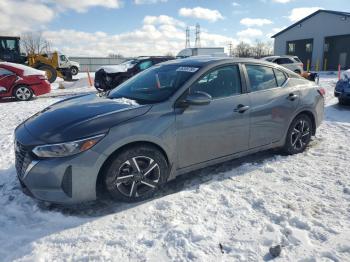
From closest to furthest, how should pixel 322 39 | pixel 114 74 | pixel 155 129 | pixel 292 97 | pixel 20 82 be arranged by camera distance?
pixel 155 129 → pixel 292 97 → pixel 20 82 → pixel 114 74 → pixel 322 39

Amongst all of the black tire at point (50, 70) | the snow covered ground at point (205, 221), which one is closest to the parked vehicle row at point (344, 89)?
the snow covered ground at point (205, 221)

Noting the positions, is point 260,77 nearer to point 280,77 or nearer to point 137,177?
point 280,77

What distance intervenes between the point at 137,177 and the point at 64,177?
79 centimetres

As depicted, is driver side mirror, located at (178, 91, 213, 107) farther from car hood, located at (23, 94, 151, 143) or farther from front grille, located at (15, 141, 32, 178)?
front grille, located at (15, 141, 32, 178)

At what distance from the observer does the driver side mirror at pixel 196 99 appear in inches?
141

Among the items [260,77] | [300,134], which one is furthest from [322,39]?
[260,77]

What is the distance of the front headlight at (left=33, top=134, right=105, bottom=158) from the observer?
3.05 meters

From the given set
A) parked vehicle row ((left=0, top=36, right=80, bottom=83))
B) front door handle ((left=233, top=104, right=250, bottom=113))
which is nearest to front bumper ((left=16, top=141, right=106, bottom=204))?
front door handle ((left=233, top=104, right=250, bottom=113))

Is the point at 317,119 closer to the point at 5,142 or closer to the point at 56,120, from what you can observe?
the point at 56,120

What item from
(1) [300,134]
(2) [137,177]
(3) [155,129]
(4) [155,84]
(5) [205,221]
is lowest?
(5) [205,221]

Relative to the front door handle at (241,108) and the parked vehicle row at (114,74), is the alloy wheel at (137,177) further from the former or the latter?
the parked vehicle row at (114,74)

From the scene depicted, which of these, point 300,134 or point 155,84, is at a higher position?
point 155,84

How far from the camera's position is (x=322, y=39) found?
33.3 m

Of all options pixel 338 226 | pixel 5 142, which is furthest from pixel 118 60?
pixel 338 226
